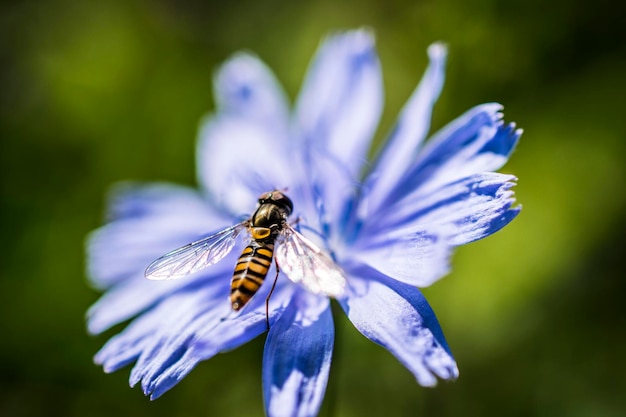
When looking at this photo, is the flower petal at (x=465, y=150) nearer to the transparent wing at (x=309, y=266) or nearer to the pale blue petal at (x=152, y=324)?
the transparent wing at (x=309, y=266)

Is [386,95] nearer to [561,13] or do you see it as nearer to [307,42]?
[307,42]

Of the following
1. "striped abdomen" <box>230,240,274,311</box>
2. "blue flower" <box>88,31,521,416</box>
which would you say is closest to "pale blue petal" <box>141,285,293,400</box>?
"blue flower" <box>88,31,521,416</box>

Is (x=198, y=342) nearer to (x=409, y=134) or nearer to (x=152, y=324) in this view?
(x=152, y=324)

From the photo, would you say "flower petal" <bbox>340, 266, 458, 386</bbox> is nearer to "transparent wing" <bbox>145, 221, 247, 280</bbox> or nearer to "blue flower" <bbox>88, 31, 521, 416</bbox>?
"blue flower" <bbox>88, 31, 521, 416</bbox>

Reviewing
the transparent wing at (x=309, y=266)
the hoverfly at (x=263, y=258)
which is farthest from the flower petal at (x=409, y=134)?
the transparent wing at (x=309, y=266)

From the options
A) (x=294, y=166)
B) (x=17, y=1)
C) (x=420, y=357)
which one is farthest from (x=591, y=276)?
(x=17, y=1)
